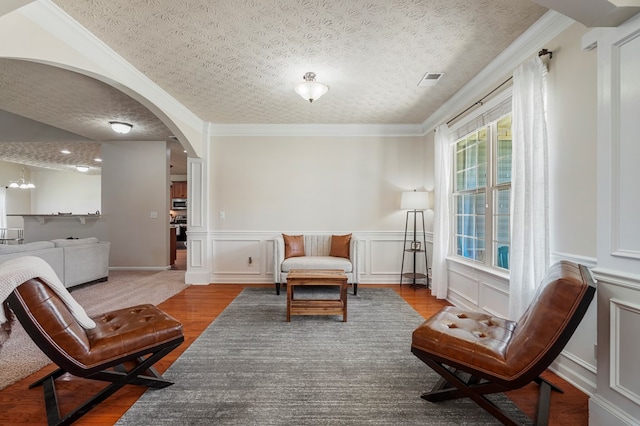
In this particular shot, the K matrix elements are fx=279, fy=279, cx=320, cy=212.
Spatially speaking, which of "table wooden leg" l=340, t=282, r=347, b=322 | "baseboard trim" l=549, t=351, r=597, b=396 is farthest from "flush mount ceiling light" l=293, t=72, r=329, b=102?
"baseboard trim" l=549, t=351, r=597, b=396

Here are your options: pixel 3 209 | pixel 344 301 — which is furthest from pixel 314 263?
pixel 3 209

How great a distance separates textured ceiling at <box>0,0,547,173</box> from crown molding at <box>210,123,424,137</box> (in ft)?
1.56

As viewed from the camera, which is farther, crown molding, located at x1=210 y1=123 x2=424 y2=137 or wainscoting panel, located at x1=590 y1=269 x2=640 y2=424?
crown molding, located at x1=210 y1=123 x2=424 y2=137

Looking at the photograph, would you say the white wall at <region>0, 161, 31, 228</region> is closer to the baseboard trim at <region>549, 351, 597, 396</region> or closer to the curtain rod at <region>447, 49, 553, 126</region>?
the curtain rod at <region>447, 49, 553, 126</region>

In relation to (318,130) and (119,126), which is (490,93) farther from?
(119,126)

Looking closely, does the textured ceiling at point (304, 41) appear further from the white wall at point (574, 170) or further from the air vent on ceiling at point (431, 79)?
the white wall at point (574, 170)

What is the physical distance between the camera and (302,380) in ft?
6.34

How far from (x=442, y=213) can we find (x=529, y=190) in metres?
1.68

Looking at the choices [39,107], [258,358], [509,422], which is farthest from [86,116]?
[509,422]

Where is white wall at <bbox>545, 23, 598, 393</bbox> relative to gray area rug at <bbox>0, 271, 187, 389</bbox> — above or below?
above

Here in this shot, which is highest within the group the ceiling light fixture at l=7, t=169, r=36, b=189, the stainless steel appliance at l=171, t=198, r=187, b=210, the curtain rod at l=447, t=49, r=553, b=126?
the curtain rod at l=447, t=49, r=553, b=126

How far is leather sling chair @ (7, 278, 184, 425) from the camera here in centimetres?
144

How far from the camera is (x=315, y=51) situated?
2.55 metres

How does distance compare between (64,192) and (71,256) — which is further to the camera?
(64,192)
